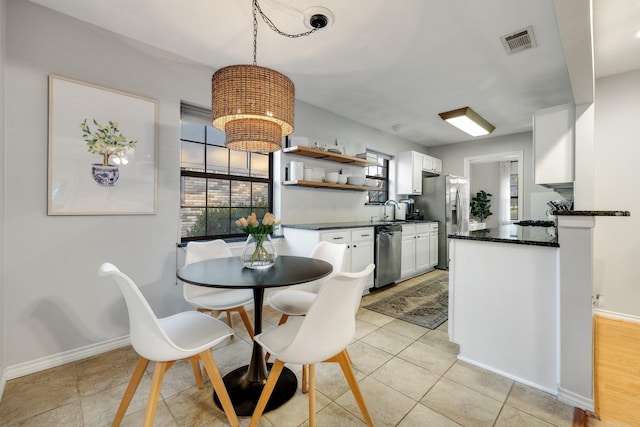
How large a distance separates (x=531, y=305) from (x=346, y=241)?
1.94 meters

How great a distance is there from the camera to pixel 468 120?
4000 millimetres

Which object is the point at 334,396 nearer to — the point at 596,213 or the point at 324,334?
the point at 324,334

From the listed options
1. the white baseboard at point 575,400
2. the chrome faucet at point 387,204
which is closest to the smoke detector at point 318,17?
the white baseboard at point 575,400

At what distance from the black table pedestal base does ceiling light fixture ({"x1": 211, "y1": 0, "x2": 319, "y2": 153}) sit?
158 cm

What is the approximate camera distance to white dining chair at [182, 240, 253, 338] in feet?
6.68

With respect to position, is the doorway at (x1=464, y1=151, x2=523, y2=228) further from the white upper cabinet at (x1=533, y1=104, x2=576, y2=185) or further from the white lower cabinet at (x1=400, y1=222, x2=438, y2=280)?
the white upper cabinet at (x1=533, y1=104, x2=576, y2=185)

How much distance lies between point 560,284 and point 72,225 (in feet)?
11.2

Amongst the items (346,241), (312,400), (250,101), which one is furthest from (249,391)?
(346,241)

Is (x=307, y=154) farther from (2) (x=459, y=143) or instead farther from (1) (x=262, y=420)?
(2) (x=459, y=143)

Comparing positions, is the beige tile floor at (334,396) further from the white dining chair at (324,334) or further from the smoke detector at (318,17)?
the smoke detector at (318,17)

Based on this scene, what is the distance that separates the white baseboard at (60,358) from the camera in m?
1.88

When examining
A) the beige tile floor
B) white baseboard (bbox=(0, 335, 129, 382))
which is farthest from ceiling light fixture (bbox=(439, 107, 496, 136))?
white baseboard (bbox=(0, 335, 129, 382))

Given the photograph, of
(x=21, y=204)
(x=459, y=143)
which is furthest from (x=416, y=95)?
(x=21, y=204)

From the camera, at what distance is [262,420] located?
1497mm
